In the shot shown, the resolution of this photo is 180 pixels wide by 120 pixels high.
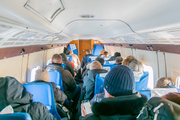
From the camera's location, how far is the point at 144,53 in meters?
4.53

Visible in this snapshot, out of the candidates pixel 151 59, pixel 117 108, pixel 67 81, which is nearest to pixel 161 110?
pixel 117 108

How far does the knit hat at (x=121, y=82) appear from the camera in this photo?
4.37 feet

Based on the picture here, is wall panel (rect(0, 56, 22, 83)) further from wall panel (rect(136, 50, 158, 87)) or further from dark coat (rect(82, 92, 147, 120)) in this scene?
wall panel (rect(136, 50, 158, 87))

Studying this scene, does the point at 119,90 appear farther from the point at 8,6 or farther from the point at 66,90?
the point at 66,90

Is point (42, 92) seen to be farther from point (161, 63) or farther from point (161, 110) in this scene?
point (161, 63)

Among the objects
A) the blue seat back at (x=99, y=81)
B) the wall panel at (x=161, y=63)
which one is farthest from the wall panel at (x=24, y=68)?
the wall panel at (x=161, y=63)

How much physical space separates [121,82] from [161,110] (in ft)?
2.19

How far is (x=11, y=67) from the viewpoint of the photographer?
2693 millimetres

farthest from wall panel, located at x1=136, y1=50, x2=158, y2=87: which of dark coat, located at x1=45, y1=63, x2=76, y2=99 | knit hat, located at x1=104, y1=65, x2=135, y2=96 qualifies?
knit hat, located at x1=104, y1=65, x2=135, y2=96

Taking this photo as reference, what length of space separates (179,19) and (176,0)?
472mm

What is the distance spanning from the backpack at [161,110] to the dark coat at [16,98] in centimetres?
139

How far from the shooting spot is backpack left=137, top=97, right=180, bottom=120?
62 centimetres

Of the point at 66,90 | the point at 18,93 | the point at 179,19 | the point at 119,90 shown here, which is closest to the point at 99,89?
the point at 66,90

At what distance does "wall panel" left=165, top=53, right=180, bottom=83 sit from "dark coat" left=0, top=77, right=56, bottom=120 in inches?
119
